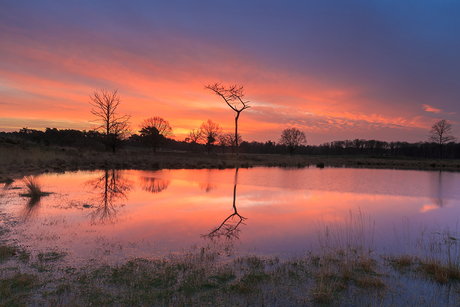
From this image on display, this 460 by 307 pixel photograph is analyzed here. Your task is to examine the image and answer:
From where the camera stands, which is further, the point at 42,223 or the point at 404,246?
the point at 42,223

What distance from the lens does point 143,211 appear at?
8992mm

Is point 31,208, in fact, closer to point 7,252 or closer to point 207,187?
point 7,252

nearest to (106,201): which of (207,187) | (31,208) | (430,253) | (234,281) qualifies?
(31,208)

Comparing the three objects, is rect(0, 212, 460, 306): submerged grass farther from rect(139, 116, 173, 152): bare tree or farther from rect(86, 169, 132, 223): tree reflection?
rect(139, 116, 173, 152): bare tree

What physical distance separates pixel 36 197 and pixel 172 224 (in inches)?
258

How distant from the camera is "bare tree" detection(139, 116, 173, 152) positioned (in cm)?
6062

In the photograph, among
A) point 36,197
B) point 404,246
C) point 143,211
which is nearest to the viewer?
point 404,246

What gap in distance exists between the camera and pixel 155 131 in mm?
60969

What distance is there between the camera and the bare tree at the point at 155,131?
60.6 m

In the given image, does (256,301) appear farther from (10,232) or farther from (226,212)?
(10,232)

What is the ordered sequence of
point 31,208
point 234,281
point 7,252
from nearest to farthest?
point 234,281 < point 7,252 < point 31,208

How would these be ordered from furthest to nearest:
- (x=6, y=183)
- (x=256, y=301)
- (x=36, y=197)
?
(x=6, y=183) < (x=36, y=197) < (x=256, y=301)

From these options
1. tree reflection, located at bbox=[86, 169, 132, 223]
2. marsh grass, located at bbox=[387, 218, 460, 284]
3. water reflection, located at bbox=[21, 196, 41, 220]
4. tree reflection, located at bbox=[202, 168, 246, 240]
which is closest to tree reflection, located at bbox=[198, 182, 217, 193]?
tree reflection, located at bbox=[86, 169, 132, 223]

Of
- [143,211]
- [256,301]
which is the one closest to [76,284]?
[256,301]
